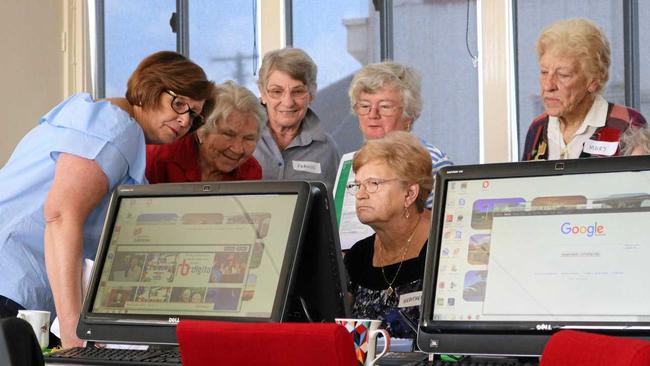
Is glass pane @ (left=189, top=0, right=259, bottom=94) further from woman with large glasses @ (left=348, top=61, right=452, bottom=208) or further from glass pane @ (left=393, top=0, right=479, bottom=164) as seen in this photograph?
woman with large glasses @ (left=348, top=61, right=452, bottom=208)

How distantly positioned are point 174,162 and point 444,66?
3.35 metres

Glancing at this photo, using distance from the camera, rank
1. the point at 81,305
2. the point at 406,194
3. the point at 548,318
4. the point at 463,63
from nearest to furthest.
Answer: the point at 548,318 → the point at 81,305 → the point at 406,194 → the point at 463,63

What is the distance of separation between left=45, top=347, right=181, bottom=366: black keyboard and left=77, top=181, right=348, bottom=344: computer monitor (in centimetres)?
3

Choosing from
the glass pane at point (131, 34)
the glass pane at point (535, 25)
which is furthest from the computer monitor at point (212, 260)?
the glass pane at point (131, 34)

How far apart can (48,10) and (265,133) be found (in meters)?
3.39

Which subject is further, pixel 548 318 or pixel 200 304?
pixel 200 304

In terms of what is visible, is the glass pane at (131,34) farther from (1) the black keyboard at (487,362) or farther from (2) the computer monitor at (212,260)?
(1) the black keyboard at (487,362)

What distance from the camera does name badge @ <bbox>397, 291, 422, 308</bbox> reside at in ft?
8.77

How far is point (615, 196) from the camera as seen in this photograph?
1.90 meters

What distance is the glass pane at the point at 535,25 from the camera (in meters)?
6.04

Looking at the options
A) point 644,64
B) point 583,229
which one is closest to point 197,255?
point 583,229

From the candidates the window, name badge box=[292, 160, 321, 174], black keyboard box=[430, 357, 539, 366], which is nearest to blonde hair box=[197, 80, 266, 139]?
name badge box=[292, 160, 321, 174]

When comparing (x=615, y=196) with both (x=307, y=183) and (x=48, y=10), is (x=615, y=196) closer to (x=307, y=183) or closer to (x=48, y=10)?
(x=307, y=183)

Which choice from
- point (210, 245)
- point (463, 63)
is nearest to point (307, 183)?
point (210, 245)
